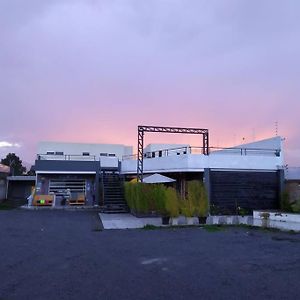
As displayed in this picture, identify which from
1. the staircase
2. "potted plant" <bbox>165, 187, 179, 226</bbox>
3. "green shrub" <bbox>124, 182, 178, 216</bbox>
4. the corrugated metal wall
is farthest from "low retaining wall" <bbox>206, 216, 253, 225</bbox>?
the staircase

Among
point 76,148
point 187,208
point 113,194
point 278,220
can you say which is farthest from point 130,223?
point 76,148

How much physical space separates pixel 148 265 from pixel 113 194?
56.4ft

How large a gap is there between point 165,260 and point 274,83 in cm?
1293

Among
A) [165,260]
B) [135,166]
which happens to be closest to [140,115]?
[135,166]

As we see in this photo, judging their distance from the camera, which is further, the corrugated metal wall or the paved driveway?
the corrugated metal wall

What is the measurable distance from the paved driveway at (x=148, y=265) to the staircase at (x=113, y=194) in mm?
9203

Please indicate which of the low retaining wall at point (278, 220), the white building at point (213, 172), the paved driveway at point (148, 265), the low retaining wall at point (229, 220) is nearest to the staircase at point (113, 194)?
the white building at point (213, 172)

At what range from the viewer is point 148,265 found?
8.45 m

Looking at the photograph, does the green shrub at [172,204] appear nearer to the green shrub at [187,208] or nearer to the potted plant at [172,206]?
the potted plant at [172,206]

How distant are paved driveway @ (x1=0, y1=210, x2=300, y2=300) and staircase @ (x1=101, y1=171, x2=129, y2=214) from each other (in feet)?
30.2

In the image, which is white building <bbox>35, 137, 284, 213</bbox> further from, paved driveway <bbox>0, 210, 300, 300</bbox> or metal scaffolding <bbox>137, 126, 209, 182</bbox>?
paved driveway <bbox>0, 210, 300, 300</bbox>

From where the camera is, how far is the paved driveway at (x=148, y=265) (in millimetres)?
6273

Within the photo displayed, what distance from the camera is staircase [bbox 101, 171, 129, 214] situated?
23.6 metres

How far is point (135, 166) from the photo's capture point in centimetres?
2775
